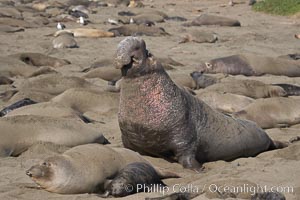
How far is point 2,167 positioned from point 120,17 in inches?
595

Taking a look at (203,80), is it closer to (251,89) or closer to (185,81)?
(185,81)

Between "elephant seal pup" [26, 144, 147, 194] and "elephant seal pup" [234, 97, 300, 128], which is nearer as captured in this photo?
"elephant seal pup" [26, 144, 147, 194]

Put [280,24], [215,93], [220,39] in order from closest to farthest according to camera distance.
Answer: [215,93]
[220,39]
[280,24]

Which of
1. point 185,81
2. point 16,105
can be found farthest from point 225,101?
point 16,105

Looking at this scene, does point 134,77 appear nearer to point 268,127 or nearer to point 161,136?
point 161,136

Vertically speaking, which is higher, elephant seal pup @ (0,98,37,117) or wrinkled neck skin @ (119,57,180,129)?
wrinkled neck skin @ (119,57,180,129)

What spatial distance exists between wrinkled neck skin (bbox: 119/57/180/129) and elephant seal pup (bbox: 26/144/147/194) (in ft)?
2.16

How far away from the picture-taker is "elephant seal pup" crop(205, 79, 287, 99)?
9.13 metres

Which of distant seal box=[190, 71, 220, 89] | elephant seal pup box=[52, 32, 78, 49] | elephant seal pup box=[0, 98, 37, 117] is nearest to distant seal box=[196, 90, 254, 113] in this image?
distant seal box=[190, 71, 220, 89]

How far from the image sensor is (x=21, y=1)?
85.6 ft

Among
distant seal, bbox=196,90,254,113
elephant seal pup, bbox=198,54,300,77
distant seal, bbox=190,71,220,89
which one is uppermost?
distant seal, bbox=196,90,254,113

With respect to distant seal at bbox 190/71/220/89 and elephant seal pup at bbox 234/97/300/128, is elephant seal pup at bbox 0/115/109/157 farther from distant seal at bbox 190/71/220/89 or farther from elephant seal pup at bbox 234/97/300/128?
distant seal at bbox 190/71/220/89

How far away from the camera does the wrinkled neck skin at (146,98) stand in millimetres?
5930

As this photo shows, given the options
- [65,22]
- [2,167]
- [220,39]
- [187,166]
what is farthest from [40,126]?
[65,22]
